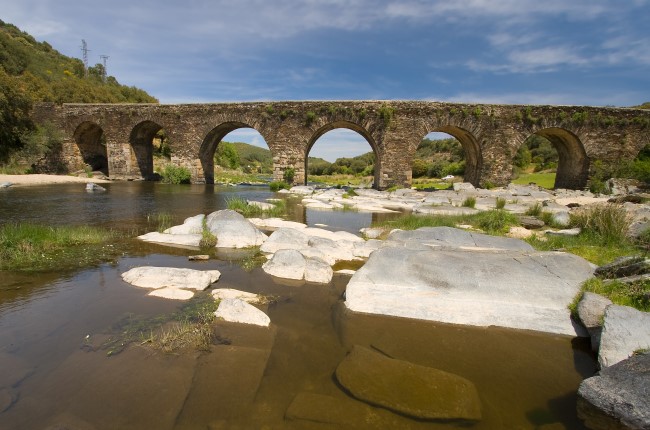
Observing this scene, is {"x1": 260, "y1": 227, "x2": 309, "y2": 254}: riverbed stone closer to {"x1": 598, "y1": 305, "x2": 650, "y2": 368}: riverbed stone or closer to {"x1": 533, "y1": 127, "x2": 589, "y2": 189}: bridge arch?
{"x1": 598, "y1": 305, "x2": 650, "y2": 368}: riverbed stone

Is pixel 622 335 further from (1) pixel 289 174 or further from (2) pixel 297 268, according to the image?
(1) pixel 289 174

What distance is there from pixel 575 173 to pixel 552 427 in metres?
23.7

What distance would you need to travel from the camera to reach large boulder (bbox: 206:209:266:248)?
22.5ft

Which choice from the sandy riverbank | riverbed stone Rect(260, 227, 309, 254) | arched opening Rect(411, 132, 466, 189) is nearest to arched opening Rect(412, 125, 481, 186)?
arched opening Rect(411, 132, 466, 189)

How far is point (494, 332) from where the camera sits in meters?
3.69

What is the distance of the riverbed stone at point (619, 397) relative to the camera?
2.21m

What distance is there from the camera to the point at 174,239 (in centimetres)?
690

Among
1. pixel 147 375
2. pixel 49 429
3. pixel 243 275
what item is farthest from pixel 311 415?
pixel 243 275

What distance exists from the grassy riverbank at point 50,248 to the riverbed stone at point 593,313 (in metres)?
7.09

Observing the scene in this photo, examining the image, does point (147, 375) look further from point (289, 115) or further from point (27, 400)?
point (289, 115)

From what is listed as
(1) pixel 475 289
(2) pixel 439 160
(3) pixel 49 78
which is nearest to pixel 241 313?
(1) pixel 475 289

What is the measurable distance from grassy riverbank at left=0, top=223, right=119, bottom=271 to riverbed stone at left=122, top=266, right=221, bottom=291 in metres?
1.44

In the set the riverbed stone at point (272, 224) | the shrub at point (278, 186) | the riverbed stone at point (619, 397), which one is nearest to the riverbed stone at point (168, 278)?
the riverbed stone at point (272, 224)

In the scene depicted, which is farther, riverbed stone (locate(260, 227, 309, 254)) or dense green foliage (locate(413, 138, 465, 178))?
dense green foliage (locate(413, 138, 465, 178))
